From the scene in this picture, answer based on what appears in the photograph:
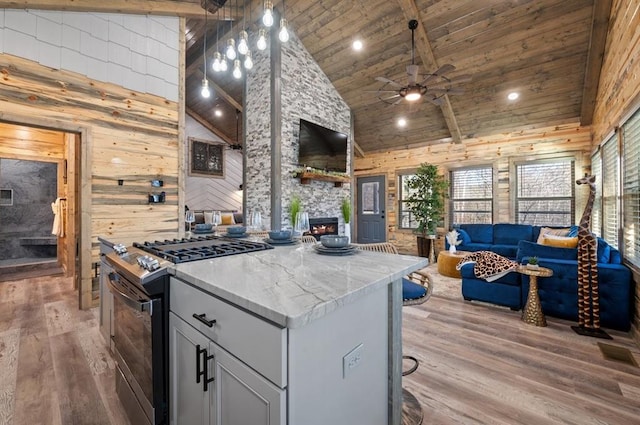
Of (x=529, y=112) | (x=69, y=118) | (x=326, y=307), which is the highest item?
(x=529, y=112)

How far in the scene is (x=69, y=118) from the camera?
334 centimetres

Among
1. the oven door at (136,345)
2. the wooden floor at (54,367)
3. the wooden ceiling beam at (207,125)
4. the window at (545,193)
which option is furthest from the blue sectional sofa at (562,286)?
the wooden ceiling beam at (207,125)

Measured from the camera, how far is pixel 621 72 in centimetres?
316

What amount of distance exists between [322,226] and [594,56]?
5.08 metres

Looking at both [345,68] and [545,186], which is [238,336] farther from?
[545,186]

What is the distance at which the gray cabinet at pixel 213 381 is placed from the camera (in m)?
0.87

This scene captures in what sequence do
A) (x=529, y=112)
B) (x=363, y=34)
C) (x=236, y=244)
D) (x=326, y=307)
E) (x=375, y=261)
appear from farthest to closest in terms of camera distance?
Answer: (x=529, y=112) < (x=363, y=34) < (x=236, y=244) < (x=375, y=261) < (x=326, y=307)

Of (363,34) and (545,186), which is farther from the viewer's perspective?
(545,186)

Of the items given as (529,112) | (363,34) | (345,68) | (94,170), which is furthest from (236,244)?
(529,112)

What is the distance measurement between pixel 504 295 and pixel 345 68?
5.12 m

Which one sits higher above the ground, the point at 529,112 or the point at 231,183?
the point at 529,112

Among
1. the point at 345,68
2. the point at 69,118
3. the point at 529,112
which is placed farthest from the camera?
the point at 345,68

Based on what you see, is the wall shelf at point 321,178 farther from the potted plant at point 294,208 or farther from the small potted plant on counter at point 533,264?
the small potted plant on counter at point 533,264

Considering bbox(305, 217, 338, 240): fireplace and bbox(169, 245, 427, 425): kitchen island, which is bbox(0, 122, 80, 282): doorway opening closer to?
bbox(305, 217, 338, 240): fireplace
